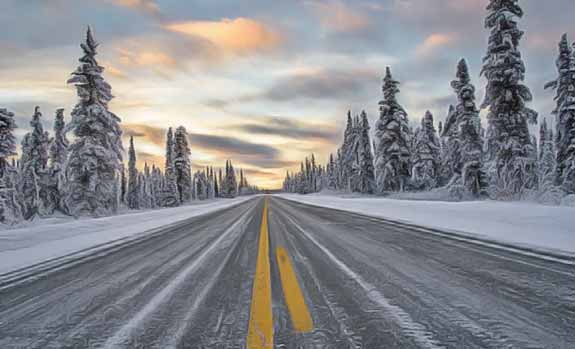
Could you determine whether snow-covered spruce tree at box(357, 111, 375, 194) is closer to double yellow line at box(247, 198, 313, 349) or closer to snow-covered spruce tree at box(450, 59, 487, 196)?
snow-covered spruce tree at box(450, 59, 487, 196)

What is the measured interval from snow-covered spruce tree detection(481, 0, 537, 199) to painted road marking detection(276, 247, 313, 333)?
23077 millimetres

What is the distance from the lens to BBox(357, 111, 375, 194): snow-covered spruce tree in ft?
184

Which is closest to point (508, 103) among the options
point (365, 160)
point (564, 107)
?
point (564, 107)

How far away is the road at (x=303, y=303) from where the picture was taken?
2.35 meters

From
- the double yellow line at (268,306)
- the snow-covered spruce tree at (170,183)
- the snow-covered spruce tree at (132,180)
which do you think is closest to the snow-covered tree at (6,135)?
the double yellow line at (268,306)

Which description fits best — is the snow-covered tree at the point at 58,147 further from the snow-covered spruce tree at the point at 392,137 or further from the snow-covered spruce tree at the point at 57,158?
the snow-covered spruce tree at the point at 392,137

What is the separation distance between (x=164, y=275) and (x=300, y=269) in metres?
1.86

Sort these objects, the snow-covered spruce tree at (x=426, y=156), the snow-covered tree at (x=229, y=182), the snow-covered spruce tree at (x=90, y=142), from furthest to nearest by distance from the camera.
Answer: the snow-covered tree at (x=229, y=182), the snow-covered spruce tree at (x=426, y=156), the snow-covered spruce tree at (x=90, y=142)

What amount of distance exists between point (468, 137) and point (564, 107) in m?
7.14

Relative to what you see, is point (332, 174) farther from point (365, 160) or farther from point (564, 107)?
point (564, 107)

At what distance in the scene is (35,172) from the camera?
38875mm

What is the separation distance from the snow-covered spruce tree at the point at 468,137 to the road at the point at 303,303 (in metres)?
27.6

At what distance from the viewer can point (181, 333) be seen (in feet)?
8.16

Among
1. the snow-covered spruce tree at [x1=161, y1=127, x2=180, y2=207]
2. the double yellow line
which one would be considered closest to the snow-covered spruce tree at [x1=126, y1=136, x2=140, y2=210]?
the snow-covered spruce tree at [x1=161, y1=127, x2=180, y2=207]
